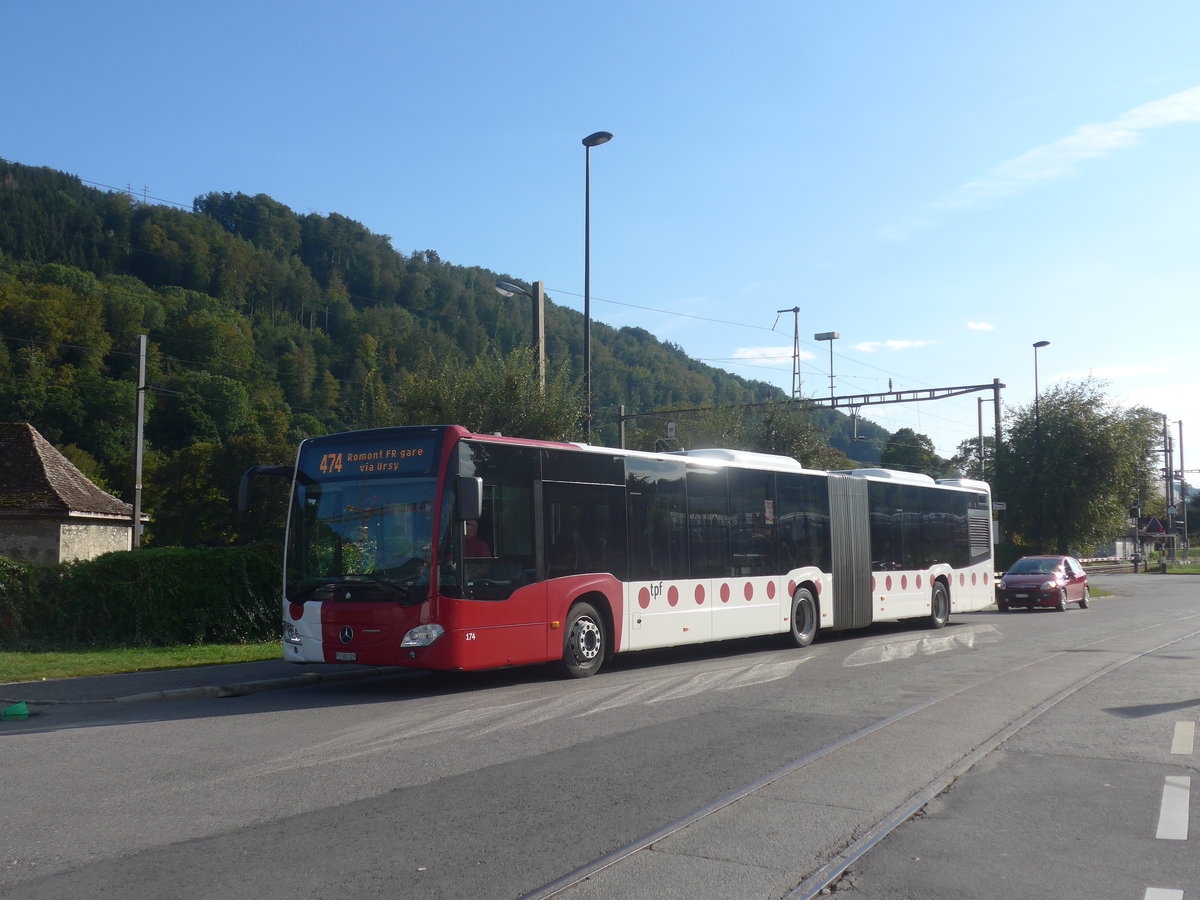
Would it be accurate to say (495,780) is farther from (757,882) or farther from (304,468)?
(304,468)

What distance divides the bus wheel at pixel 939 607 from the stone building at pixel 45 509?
22640 mm

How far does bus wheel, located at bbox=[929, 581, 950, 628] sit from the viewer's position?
22.9 meters

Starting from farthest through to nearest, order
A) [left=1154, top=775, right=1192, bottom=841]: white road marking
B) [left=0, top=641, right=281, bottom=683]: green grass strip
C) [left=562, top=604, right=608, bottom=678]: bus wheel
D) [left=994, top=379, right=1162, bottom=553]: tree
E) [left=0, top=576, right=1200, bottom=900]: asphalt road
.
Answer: [left=994, top=379, right=1162, bottom=553]: tree
[left=0, top=641, right=281, bottom=683]: green grass strip
[left=562, top=604, right=608, bottom=678]: bus wheel
[left=1154, top=775, right=1192, bottom=841]: white road marking
[left=0, top=576, right=1200, bottom=900]: asphalt road

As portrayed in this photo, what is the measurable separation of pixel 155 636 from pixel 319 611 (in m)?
6.63

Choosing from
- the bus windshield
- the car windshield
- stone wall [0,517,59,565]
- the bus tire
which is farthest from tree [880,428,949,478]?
the bus windshield

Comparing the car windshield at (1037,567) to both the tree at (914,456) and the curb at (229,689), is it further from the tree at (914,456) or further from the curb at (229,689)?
the tree at (914,456)

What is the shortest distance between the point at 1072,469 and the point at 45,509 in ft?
122

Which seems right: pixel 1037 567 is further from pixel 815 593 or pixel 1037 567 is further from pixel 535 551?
pixel 535 551

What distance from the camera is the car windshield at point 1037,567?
1244 inches

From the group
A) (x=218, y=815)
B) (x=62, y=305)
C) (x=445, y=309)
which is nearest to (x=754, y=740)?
(x=218, y=815)

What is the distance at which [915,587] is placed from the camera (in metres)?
22.1

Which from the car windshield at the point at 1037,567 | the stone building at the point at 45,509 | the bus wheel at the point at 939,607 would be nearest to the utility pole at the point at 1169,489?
the car windshield at the point at 1037,567

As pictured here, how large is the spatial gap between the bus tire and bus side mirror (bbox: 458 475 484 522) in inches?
321

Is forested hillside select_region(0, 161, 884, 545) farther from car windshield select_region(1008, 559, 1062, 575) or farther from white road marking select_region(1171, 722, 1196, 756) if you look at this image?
white road marking select_region(1171, 722, 1196, 756)
